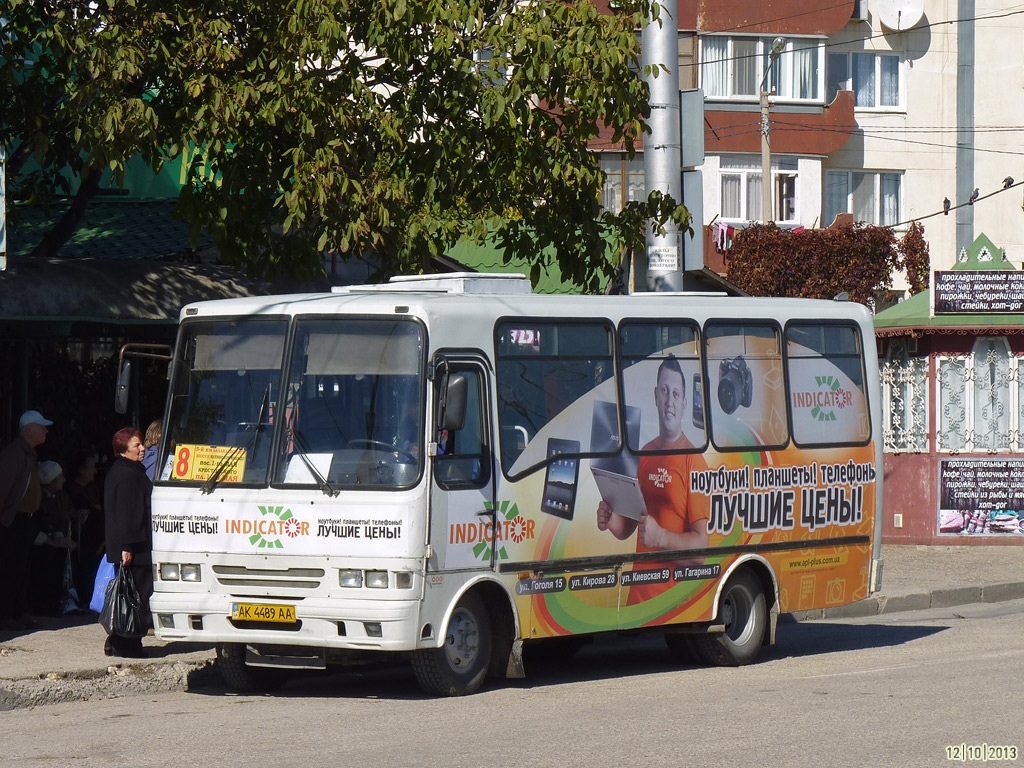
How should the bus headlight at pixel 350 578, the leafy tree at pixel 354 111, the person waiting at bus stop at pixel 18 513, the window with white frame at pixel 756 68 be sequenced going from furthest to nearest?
1. the window with white frame at pixel 756 68
2. the leafy tree at pixel 354 111
3. the person waiting at bus stop at pixel 18 513
4. the bus headlight at pixel 350 578

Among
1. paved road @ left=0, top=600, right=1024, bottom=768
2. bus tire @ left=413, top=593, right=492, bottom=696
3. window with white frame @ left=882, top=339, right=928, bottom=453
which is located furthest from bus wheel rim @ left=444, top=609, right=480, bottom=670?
window with white frame @ left=882, top=339, right=928, bottom=453

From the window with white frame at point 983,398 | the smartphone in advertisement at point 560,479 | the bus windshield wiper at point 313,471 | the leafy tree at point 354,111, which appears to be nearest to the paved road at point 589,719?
the smartphone in advertisement at point 560,479

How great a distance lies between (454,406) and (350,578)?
1.28 metres

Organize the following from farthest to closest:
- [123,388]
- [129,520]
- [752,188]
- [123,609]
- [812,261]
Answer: [752,188], [812,261], [129,520], [123,609], [123,388]

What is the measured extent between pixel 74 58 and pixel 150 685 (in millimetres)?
5791

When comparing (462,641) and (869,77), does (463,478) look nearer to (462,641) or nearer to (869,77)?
(462,641)

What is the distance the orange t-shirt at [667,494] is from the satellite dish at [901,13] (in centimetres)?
3099

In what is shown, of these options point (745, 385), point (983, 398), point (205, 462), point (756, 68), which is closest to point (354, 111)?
point (745, 385)

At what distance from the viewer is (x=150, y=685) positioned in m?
11.4

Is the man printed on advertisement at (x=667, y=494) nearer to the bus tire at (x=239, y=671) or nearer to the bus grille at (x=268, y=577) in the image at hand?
the bus grille at (x=268, y=577)

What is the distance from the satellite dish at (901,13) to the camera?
40.6m

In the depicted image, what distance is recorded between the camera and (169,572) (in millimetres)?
10898

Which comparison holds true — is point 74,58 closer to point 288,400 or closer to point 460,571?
point 288,400

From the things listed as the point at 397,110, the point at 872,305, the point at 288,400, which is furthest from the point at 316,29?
the point at 872,305
